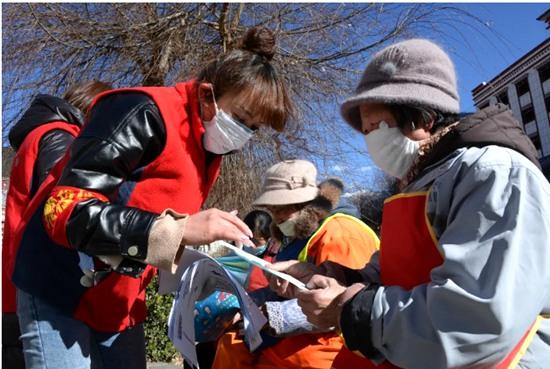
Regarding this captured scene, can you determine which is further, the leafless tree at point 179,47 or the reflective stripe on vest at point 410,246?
the leafless tree at point 179,47

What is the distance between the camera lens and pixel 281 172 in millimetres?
3664

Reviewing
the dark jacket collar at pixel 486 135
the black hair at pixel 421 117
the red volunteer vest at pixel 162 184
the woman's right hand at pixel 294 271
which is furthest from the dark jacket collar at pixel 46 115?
the dark jacket collar at pixel 486 135

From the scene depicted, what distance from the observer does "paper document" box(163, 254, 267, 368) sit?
1898mm

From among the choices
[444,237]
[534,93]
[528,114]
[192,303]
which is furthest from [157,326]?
[528,114]

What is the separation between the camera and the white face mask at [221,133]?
2.02m

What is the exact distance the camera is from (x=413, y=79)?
5.46 ft

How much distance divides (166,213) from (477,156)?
2.79 ft

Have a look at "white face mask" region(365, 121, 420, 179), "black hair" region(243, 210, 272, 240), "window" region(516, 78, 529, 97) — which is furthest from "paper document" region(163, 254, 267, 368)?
"window" region(516, 78, 529, 97)

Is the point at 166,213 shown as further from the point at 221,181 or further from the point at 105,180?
the point at 221,181

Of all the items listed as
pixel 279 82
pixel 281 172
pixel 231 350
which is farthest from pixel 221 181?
pixel 279 82

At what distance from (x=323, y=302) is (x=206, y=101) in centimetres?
87

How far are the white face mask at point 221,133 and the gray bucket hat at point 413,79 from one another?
47 centimetres

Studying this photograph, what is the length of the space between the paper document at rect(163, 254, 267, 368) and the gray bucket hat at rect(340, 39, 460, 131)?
698 millimetres

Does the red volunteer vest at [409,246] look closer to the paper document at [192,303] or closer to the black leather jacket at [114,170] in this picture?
the paper document at [192,303]
